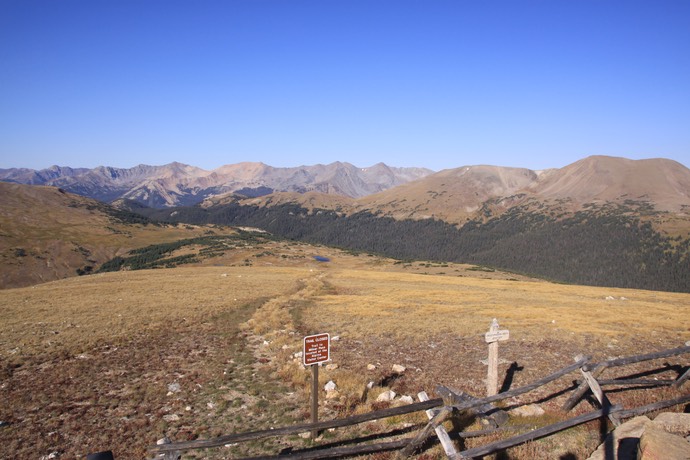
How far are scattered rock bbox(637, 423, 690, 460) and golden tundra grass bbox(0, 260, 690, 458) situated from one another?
2831 millimetres

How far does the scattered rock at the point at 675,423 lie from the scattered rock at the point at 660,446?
2021 millimetres

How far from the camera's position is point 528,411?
12.7 m

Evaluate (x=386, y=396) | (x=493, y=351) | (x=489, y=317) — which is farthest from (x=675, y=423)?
(x=489, y=317)

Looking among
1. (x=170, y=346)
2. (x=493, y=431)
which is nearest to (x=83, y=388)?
(x=170, y=346)

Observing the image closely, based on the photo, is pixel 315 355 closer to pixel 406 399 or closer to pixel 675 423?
pixel 406 399

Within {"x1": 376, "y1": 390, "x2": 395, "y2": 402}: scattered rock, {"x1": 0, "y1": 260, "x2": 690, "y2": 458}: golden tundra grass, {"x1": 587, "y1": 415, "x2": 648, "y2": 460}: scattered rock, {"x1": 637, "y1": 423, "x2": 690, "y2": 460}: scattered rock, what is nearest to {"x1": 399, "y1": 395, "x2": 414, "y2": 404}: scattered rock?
{"x1": 376, "y1": 390, "x2": 395, "y2": 402}: scattered rock

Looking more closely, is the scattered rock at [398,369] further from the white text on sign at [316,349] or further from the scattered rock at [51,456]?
the scattered rock at [51,456]

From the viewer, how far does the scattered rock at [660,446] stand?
278 inches

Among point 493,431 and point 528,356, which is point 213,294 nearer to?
point 528,356

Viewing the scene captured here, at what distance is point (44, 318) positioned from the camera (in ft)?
90.6

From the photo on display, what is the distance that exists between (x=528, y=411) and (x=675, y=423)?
396cm

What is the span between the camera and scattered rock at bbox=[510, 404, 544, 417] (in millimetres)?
12454

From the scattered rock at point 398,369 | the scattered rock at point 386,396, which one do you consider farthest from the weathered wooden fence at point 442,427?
the scattered rock at point 398,369

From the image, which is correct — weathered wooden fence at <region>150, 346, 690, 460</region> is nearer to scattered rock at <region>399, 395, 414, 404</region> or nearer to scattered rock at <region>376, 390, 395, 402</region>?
scattered rock at <region>399, 395, 414, 404</region>
